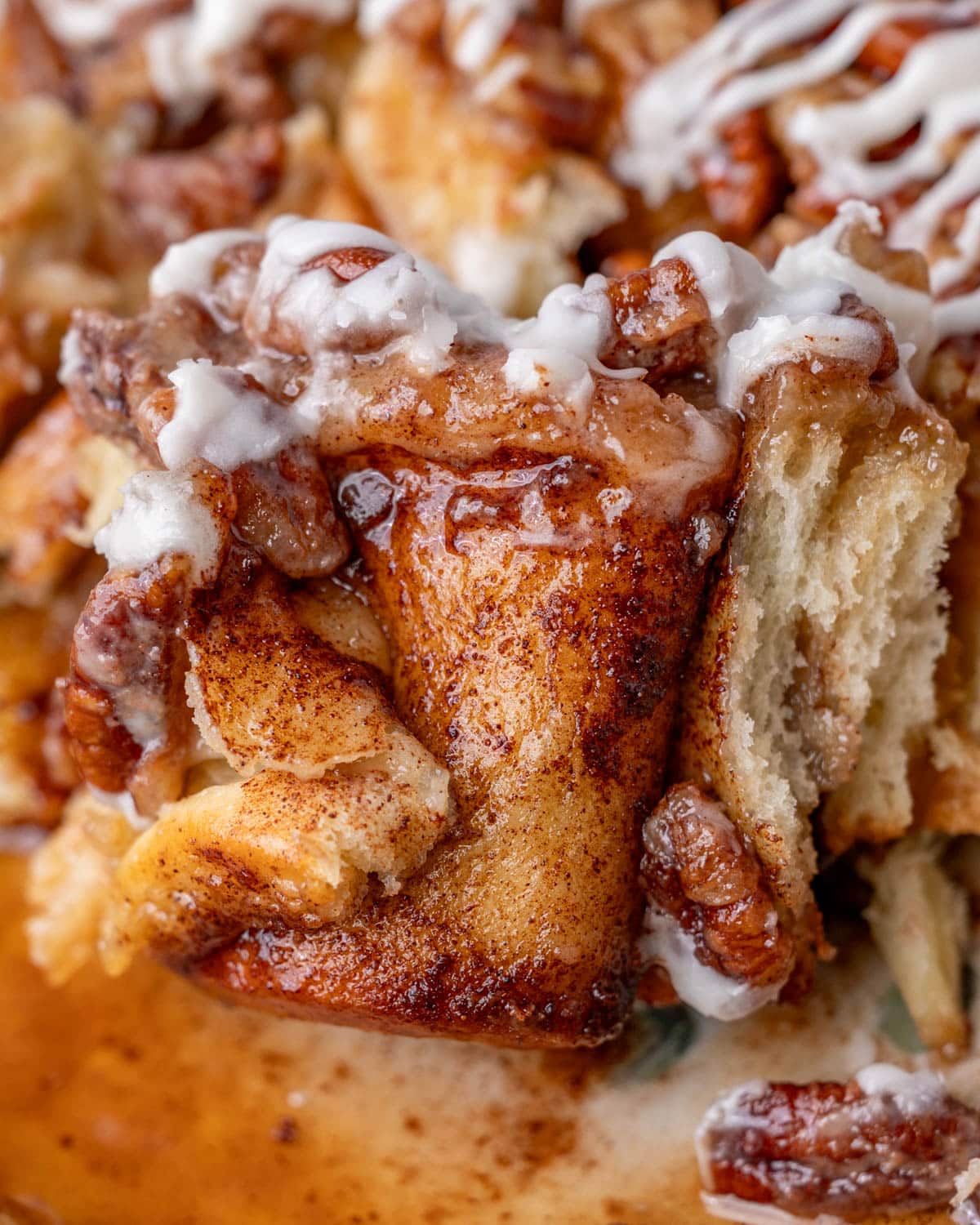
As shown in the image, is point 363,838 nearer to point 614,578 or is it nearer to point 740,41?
point 614,578

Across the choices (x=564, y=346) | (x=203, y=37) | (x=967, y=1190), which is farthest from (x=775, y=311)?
(x=203, y=37)

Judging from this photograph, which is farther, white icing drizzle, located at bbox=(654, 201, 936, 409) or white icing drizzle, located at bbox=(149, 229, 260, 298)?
white icing drizzle, located at bbox=(149, 229, 260, 298)

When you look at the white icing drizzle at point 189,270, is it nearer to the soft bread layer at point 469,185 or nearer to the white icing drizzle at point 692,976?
the soft bread layer at point 469,185

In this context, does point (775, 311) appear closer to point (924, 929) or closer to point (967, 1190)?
point (924, 929)

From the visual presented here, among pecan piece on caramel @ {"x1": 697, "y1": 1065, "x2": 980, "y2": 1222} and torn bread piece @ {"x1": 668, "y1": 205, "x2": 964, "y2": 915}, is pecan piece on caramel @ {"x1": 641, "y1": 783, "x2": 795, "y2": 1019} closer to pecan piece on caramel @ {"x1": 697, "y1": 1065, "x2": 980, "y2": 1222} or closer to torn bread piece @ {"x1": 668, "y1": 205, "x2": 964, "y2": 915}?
torn bread piece @ {"x1": 668, "y1": 205, "x2": 964, "y2": 915}

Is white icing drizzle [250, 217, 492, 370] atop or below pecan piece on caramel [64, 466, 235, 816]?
atop

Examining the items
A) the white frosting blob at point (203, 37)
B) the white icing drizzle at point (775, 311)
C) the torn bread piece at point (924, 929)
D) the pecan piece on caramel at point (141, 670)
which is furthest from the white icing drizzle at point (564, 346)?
the white frosting blob at point (203, 37)

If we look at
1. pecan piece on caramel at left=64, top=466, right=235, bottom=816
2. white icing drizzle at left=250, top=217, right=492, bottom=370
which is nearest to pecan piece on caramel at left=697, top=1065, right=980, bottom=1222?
pecan piece on caramel at left=64, top=466, right=235, bottom=816
